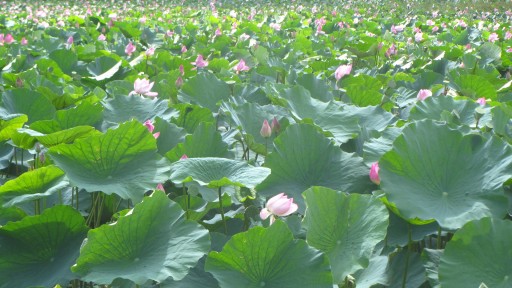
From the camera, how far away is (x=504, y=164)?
1.22 metres

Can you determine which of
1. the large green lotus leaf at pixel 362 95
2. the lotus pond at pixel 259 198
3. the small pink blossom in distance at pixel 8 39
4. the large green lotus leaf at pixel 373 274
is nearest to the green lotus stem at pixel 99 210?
the lotus pond at pixel 259 198

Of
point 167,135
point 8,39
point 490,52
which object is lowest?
point 8,39

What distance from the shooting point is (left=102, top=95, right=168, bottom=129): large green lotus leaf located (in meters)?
1.81

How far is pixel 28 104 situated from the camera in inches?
71.1

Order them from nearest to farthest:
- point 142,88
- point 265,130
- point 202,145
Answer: point 202,145 < point 265,130 < point 142,88

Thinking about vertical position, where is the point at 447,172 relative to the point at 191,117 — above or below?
above

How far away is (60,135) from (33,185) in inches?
5.8

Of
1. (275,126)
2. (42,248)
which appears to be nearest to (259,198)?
(275,126)

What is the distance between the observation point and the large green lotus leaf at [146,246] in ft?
3.43

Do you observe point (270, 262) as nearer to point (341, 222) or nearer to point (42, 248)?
point (341, 222)

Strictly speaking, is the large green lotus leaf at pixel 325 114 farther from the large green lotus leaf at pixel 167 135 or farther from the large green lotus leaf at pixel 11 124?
the large green lotus leaf at pixel 11 124

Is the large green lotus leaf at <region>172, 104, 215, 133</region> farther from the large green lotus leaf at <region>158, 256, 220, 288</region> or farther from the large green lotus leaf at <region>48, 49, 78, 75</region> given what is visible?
the large green lotus leaf at <region>48, 49, 78, 75</region>

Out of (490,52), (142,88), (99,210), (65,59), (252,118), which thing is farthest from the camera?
(490,52)

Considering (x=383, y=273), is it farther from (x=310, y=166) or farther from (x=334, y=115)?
(x=334, y=115)
